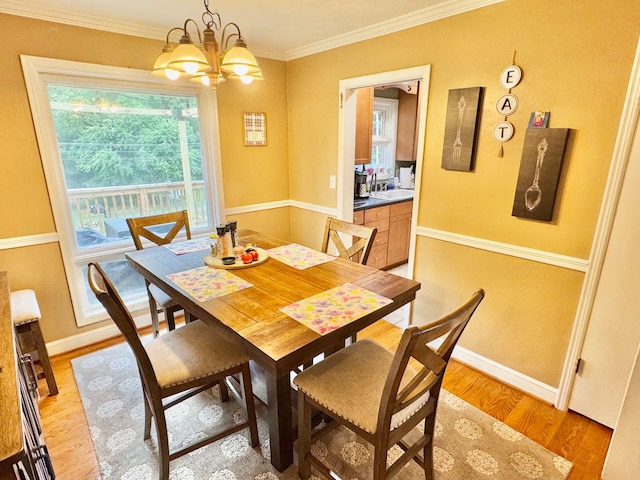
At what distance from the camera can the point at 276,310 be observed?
153 cm

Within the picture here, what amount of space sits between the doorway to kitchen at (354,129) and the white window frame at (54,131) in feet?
3.66

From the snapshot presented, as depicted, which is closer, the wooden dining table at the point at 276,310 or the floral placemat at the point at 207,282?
the wooden dining table at the point at 276,310

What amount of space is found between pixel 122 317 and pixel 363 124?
3.15 metres

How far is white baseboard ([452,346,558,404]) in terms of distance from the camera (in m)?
2.11

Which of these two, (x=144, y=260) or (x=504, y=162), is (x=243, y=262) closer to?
(x=144, y=260)

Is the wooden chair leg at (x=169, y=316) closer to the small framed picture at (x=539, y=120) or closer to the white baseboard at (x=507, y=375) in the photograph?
the white baseboard at (x=507, y=375)

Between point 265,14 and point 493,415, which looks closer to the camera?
point 493,415

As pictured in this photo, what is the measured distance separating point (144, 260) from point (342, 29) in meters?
2.20

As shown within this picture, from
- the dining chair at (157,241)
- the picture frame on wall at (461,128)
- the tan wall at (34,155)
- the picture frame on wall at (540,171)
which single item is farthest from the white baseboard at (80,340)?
the picture frame on wall at (540,171)

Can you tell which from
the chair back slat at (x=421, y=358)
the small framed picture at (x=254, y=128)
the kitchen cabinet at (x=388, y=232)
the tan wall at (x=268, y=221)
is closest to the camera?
the chair back slat at (x=421, y=358)

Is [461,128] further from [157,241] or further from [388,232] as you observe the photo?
[157,241]

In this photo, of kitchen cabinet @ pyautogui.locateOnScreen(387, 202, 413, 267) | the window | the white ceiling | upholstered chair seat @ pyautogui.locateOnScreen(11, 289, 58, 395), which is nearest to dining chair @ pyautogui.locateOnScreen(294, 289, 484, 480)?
upholstered chair seat @ pyautogui.locateOnScreen(11, 289, 58, 395)

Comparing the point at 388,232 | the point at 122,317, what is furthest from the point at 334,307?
the point at 388,232

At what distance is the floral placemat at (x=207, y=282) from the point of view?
1.68 metres
